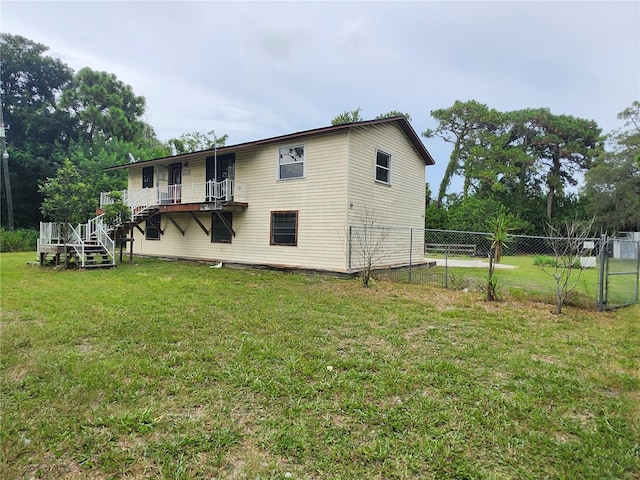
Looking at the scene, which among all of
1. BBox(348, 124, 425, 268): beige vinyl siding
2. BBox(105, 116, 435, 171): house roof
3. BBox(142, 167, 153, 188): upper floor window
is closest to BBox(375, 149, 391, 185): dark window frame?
BBox(348, 124, 425, 268): beige vinyl siding

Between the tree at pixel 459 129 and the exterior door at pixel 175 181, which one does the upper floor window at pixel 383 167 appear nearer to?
the exterior door at pixel 175 181

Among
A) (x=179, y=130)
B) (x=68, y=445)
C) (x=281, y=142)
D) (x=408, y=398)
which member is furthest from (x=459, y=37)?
(x=179, y=130)

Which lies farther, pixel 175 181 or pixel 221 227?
pixel 175 181

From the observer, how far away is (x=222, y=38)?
11938mm

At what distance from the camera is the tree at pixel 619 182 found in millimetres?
27125

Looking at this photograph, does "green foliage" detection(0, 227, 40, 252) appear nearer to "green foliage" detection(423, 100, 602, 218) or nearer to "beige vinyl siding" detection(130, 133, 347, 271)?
"beige vinyl siding" detection(130, 133, 347, 271)

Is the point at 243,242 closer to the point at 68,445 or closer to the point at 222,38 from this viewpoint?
the point at 222,38

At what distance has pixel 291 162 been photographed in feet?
40.8

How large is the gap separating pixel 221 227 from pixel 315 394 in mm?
12175

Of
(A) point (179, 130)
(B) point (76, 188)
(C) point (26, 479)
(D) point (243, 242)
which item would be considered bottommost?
(C) point (26, 479)

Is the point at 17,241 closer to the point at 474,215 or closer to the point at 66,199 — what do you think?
the point at 66,199

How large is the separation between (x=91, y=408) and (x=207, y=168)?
42.6ft

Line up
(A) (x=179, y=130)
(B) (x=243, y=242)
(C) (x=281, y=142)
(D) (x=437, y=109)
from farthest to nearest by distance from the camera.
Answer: (A) (x=179, y=130) < (D) (x=437, y=109) < (B) (x=243, y=242) < (C) (x=281, y=142)

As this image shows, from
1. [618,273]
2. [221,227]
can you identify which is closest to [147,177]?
[221,227]
